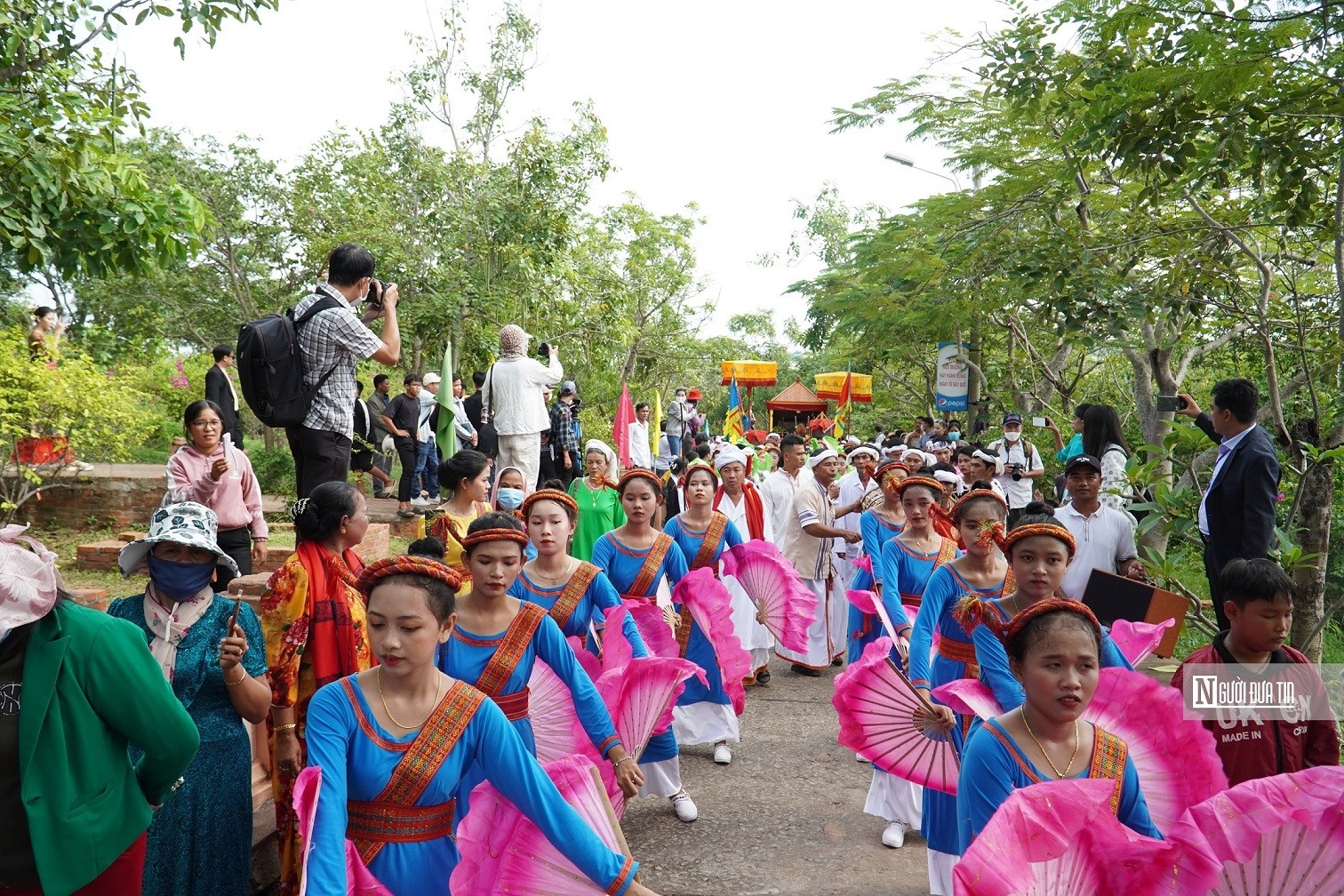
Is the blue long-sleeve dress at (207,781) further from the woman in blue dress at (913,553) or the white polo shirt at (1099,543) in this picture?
the white polo shirt at (1099,543)

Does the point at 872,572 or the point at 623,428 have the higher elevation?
the point at 623,428

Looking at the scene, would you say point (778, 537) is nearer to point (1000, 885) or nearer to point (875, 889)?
point (875, 889)

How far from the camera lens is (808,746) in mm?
6883

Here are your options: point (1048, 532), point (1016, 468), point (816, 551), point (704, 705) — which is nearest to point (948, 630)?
point (1048, 532)

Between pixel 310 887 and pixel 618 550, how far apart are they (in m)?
3.68

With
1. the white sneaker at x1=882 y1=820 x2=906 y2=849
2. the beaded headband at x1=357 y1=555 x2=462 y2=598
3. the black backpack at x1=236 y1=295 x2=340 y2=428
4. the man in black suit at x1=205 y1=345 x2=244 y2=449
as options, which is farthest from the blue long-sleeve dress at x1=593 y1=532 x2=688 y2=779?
the man in black suit at x1=205 y1=345 x2=244 y2=449

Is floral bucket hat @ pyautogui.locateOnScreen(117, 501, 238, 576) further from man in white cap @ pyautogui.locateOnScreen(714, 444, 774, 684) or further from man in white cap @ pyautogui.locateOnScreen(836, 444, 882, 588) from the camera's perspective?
man in white cap @ pyautogui.locateOnScreen(836, 444, 882, 588)

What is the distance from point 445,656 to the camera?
4105mm

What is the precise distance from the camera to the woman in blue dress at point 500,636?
4.04 metres

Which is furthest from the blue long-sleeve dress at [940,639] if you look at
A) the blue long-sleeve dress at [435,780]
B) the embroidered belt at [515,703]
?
the blue long-sleeve dress at [435,780]

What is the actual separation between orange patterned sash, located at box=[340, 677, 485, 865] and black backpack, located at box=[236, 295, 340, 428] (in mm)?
2065

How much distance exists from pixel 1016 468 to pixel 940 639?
281 inches

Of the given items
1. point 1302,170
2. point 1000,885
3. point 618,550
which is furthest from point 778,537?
point 1000,885

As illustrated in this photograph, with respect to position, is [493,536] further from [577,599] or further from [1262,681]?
[1262,681]
